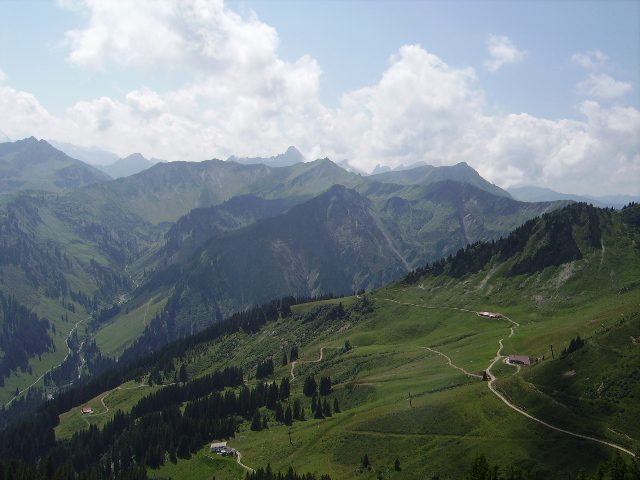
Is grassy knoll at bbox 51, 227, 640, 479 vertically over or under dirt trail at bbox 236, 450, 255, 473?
over

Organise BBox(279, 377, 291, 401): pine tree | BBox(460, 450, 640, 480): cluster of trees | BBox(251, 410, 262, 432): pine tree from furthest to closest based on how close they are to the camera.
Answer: BBox(279, 377, 291, 401): pine tree < BBox(251, 410, 262, 432): pine tree < BBox(460, 450, 640, 480): cluster of trees

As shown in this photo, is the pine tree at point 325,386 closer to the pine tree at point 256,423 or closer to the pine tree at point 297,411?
the pine tree at point 297,411

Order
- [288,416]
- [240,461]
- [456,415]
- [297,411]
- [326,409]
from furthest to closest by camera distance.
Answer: [297,411] → [288,416] → [326,409] → [240,461] → [456,415]

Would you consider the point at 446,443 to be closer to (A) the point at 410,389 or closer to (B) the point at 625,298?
(A) the point at 410,389

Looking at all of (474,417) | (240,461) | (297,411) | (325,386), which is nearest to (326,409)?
(297,411)

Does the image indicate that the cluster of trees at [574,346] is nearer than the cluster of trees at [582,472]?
No

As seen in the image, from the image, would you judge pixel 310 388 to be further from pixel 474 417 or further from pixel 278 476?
pixel 474 417

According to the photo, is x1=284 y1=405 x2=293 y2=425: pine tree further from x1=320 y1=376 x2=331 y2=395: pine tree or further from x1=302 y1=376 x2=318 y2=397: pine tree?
x1=302 y1=376 x2=318 y2=397: pine tree

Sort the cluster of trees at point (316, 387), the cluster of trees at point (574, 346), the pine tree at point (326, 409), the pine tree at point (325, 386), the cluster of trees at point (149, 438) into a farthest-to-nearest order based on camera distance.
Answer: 1. the cluster of trees at point (316, 387)
2. the pine tree at point (325, 386)
3. the cluster of trees at point (149, 438)
4. the pine tree at point (326, 409)
5. the cluster of trees at point (574, 346)

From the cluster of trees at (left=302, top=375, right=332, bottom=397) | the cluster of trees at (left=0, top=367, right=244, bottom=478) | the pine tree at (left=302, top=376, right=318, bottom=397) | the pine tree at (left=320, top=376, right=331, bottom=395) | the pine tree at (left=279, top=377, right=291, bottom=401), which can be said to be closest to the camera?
the cluster of trees at (left=0, top=367, right=244, bottom=478)

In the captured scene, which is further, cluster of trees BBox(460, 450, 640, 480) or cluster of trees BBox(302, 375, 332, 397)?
cluster of trees BBox(302, 375, 332, 397)

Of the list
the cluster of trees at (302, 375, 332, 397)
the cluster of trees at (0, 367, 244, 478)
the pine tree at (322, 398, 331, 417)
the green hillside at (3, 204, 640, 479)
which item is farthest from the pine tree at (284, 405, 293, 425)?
the cluster of trees at (0, 367, 244, 478)

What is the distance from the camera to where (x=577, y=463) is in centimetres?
8888

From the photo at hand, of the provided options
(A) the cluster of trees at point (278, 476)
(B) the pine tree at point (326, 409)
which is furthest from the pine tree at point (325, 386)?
(A) the cluster of trees at point (278, 476)
